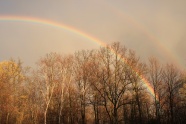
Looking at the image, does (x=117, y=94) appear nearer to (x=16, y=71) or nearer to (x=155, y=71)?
(x=155, y=71)

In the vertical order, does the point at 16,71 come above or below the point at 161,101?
above

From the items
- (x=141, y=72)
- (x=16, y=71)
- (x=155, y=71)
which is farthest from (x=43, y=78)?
(x=155, y=71)

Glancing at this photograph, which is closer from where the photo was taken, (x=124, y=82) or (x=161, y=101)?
(x=124, y=82)

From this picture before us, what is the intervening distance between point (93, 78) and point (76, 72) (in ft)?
30.1

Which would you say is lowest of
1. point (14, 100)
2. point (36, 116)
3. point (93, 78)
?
point (36, 116)

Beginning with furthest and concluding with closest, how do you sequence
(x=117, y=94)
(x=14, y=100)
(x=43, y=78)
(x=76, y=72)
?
(x=76, y=72) < (x=43, y=78) < (x=14, y=100) < (x=117, y=94)

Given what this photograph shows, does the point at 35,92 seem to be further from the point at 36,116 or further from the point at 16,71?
the point at 16,71

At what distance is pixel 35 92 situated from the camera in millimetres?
42438

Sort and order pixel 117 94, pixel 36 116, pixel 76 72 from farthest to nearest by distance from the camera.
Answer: pixel 36 116 < pixel 76 72 < pixel 117 94

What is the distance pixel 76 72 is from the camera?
39.9 m

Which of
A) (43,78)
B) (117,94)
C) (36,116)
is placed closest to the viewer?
(117,94)

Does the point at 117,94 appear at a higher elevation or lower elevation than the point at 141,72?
lower

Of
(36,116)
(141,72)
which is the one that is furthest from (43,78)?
(141,72)

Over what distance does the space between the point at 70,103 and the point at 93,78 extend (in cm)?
1206
